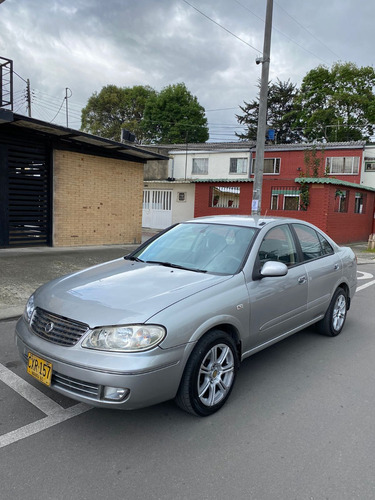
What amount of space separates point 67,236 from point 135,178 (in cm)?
324

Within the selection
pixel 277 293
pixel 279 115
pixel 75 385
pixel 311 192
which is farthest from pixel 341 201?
pixel 279 115

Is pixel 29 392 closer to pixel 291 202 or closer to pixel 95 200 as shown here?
pixel 95 200

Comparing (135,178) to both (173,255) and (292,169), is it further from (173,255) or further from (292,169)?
(292,169)

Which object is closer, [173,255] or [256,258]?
[256,258]

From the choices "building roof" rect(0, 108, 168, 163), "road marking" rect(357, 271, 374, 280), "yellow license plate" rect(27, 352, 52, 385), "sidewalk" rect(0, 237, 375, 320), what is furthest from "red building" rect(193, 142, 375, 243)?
"yellow license plate" rect(27, 352, 52, 385)


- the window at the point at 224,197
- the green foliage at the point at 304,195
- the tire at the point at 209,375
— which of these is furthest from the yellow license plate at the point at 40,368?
the window at the point at 224,197

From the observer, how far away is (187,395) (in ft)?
8.95

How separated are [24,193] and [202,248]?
7706 millimetres

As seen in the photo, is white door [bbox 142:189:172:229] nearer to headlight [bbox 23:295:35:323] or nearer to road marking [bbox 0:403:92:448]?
headlight [bbox 23:295:35:323]

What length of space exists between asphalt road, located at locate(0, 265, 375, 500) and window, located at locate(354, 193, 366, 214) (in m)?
18.2

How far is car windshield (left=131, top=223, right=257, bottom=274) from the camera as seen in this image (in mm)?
3543

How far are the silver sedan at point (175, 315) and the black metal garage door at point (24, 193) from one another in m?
6.83

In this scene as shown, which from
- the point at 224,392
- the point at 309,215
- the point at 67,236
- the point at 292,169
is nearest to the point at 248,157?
the point at 292,169

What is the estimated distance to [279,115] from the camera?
4512 centimetres
